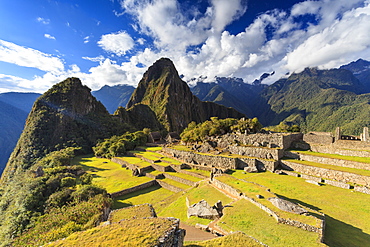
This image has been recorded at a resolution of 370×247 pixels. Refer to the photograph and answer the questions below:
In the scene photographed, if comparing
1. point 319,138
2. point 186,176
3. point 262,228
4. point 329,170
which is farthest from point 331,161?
point 186,176

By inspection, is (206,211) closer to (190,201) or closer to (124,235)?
(190,201)

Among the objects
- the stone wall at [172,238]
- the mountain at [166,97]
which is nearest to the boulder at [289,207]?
the stone wall at [172,238]

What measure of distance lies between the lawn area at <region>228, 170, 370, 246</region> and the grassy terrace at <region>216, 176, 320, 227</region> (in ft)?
3.94

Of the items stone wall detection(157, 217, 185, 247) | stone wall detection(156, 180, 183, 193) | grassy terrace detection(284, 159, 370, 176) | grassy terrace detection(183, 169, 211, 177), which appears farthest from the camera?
grassy terrace detection(183, 169, 211, 177)

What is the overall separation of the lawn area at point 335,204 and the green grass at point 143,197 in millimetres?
13195

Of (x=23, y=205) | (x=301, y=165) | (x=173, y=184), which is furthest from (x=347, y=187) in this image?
(x=23, y=205)

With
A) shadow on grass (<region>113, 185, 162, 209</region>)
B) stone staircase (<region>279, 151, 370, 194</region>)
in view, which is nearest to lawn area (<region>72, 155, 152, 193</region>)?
shadow on grass (<region>113, 185, 162, 209</region>)

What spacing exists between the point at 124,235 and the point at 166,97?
15995 cm

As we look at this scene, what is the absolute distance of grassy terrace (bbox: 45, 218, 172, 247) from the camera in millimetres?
5871

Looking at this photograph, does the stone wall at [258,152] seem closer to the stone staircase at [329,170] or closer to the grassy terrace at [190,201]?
the stone staircase at [329,170]

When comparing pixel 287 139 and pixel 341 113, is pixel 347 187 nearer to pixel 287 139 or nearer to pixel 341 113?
pixel 287 139

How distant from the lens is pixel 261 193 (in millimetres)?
15180

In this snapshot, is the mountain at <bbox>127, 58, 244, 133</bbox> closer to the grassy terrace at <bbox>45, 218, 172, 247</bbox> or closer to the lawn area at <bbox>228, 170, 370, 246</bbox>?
the lawn area at <bbox>228, 170, 370, 246</bbox>

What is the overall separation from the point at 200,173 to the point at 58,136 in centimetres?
7427
